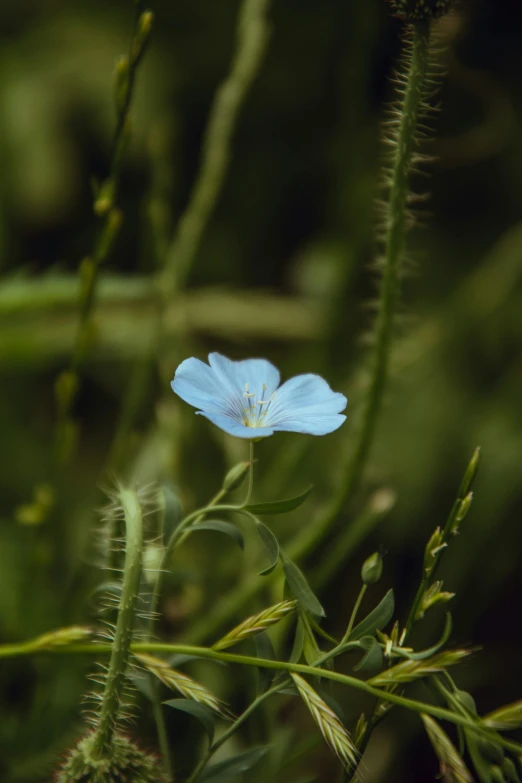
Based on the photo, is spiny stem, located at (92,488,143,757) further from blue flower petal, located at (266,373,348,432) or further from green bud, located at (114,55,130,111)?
green bud, located at (114,55,130,111)

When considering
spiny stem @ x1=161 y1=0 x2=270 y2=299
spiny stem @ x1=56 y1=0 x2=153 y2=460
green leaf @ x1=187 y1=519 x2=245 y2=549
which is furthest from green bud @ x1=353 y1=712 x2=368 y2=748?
spiny stem @ x1=161 y1=0 x2=270 y2=299

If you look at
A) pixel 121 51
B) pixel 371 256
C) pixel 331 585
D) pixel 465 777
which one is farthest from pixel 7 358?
pixel 465 777

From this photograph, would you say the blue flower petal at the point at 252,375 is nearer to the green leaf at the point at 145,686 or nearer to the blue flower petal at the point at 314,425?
the blue flower petal at the point at 314,425

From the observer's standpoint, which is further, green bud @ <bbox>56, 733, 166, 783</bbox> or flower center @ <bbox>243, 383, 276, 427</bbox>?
flower center @ <bbox>243, 383, 276, 427</bbox>

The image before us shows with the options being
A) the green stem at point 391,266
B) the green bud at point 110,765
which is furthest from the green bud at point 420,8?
the green bud at point 110,765

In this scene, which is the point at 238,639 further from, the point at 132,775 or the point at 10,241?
the point at 10,241

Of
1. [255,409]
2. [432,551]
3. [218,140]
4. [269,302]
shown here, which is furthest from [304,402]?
[269,302]
